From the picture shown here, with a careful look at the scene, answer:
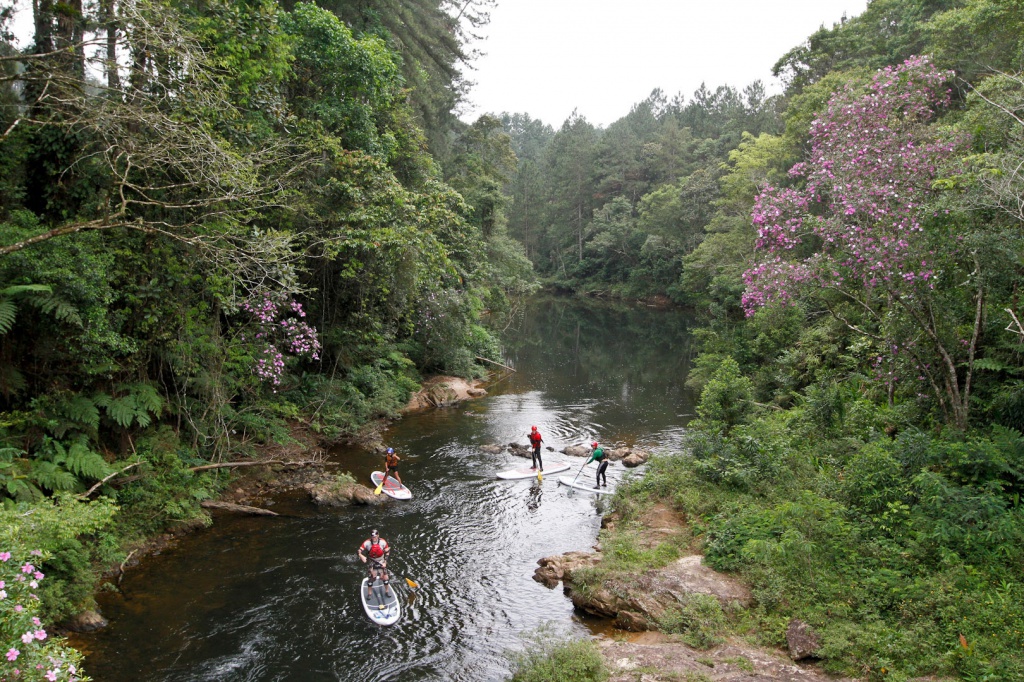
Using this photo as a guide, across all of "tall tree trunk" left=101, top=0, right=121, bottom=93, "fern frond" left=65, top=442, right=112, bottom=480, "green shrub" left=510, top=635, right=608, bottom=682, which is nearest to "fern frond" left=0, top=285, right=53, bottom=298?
"fern frond" left=65, top=442, right=112, bottom=480

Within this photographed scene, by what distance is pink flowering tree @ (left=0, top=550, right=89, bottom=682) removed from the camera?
16.2 feet

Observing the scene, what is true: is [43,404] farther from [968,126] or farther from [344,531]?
[968,126]

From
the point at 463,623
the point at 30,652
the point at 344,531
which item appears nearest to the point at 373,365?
the point at 344,531

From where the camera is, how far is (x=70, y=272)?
9.48 metres

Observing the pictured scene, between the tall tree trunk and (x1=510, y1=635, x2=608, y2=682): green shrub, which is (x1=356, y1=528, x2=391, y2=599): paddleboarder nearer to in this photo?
(x1=510, y1=635, x2=608, y2=682): green shrub

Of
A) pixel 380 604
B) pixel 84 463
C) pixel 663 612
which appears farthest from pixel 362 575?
pixel 663 612

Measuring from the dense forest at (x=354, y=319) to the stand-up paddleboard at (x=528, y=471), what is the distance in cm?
334

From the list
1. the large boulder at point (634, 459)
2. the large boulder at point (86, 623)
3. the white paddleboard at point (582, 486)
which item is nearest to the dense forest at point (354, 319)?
the large boulder at point (86, 623)

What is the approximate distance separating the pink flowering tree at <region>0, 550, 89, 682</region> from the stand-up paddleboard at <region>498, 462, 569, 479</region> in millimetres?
10968

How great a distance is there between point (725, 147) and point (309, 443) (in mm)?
54797

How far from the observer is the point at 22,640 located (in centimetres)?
501

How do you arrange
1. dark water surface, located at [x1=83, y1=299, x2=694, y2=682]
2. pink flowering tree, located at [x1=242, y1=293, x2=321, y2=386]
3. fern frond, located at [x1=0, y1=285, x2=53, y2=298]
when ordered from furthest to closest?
pink flowering tree, located at [x1=242, y1=293, x2=321, y2=386], fern frond, located at [x1=0, y1=285, x2=53, y2=298], dark water surface, located at [x1=83, y1=299, x2=694, y2=682]

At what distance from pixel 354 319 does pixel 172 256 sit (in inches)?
312

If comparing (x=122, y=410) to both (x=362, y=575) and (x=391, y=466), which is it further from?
(x=391, y=466)
